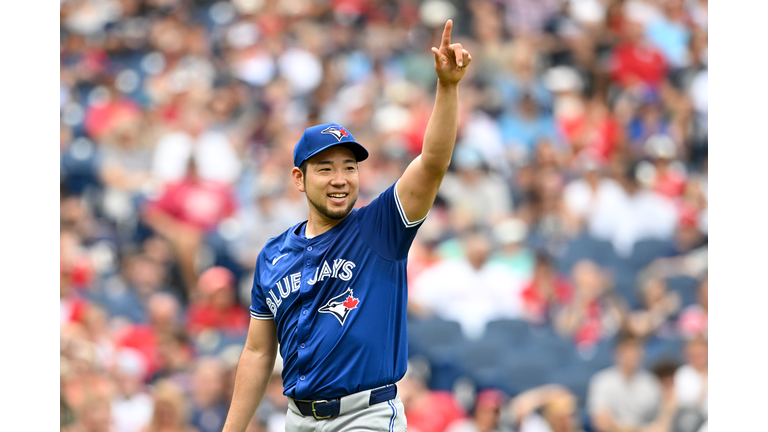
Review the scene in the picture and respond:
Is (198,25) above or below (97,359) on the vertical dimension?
above

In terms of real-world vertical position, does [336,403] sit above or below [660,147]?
below

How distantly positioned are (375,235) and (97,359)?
4.70m

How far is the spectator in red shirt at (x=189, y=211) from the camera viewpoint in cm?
799

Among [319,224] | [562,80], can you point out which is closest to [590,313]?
[562,80]

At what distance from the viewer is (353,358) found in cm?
313

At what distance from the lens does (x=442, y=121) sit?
116 inches

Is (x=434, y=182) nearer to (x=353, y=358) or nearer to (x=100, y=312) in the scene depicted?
(x=353, y=358)

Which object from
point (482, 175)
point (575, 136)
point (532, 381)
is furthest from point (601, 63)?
point (532, 381)

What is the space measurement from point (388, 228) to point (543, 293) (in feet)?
15.2

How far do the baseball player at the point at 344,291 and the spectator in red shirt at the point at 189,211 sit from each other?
4.75 m

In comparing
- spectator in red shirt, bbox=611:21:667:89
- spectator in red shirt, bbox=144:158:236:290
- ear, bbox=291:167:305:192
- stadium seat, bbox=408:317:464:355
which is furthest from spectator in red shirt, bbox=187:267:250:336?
spectator in red shirt, bbox=611:21:667:89

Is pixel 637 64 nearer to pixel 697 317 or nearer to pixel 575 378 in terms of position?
pixel 697 317

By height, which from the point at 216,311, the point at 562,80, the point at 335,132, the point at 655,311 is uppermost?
the point at 562,80

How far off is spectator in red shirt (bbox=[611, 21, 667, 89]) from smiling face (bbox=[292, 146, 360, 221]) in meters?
7.28
